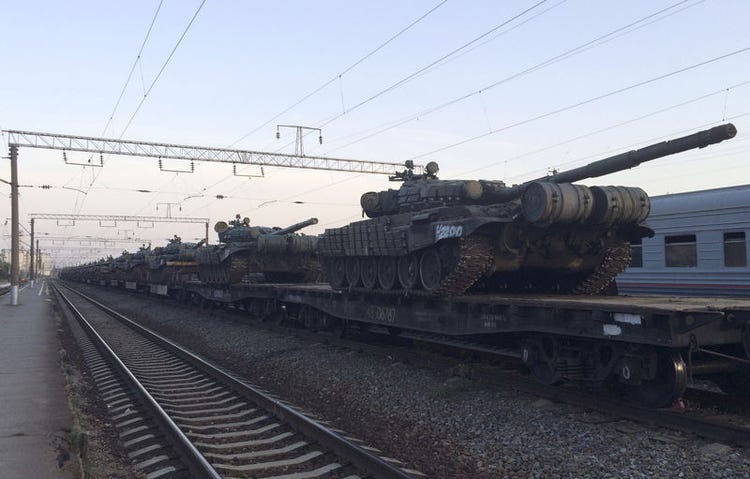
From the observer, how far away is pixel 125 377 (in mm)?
11984

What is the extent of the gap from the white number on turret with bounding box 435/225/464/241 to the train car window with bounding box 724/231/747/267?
19.8 feet

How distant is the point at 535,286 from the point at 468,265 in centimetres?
275

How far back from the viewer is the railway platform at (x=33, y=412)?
6.28 meters

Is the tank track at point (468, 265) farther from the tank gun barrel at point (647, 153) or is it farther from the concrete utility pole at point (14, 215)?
the concrete utility pole at point (14, 215)

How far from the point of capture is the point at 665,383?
292 inches

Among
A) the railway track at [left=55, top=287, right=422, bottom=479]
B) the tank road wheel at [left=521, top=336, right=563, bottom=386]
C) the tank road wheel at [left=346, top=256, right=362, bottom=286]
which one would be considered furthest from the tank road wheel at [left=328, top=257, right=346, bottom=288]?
the tank road wheel at [left=521, top=336, right=563, bottom=386]

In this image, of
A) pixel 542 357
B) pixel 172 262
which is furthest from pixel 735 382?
pixel 172 262

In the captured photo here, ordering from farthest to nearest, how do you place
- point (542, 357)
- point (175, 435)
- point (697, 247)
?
1. point (697, 247)
2. point (542, 357)
3. point (175, 435)

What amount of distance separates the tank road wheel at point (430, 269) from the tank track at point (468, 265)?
68 cm

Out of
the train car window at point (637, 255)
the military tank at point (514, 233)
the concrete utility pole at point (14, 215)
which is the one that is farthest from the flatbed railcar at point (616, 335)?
the concrete utility pole at point (14, 215)

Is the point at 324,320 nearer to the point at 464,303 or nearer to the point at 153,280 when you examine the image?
the point at 464,303

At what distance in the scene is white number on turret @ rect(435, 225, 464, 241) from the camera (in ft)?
35.1

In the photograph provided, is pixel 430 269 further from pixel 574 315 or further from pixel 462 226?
pixel 574 315

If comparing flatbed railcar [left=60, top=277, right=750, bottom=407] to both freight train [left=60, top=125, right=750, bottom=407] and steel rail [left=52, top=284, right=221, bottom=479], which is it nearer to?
freight train [left=60, top=125, right=750, bottom=407]
